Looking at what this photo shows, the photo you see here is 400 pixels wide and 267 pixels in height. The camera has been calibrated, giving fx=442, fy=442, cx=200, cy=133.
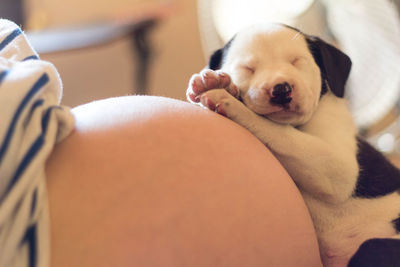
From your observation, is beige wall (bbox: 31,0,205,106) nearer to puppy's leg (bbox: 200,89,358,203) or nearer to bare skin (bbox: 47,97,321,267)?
puppy's leg (bbox: 200,89,358,203)

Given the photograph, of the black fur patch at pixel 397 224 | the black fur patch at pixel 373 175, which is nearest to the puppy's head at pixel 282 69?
the black fur patch at pixel 373 175

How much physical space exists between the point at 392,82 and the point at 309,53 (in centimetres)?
51

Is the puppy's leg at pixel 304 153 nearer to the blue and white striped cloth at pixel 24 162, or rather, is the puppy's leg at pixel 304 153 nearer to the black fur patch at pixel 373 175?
the black fur patch at pixel 373 175

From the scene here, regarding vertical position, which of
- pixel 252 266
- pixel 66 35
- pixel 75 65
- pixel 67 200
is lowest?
pixel 75 65

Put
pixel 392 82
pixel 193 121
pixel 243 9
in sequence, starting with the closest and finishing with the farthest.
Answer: pixel 193 121, pixel 392 82, pixel 243 9

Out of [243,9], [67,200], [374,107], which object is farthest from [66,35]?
[67,200]

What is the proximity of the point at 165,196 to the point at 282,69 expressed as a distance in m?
0.42

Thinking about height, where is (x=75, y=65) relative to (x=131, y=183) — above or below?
below

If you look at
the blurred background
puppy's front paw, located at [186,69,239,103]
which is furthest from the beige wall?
puppy's front paw, located at [186,69,239,103]

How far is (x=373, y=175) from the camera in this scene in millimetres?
940

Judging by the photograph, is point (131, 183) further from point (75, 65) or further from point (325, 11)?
point (75, 65)

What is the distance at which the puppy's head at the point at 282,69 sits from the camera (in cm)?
79

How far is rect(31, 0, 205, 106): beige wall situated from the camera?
329 centimetres

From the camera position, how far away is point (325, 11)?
1.38 meters
